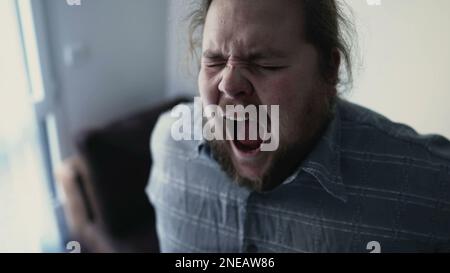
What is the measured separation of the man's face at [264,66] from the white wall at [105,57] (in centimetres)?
14

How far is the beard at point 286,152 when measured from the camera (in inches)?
21.1

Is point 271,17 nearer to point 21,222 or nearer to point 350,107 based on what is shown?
point 350,107

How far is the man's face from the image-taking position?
45cm

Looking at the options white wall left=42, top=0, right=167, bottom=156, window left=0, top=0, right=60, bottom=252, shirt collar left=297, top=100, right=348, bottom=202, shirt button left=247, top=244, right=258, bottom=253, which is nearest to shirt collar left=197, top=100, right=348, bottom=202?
shirt collar left=297, top=100, right=348, bottom=202

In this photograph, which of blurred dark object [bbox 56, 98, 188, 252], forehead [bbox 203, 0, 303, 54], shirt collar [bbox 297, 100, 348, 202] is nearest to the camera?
forehead [bbox 203, 0, 303, 54]

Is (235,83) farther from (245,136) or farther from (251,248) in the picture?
(251,248)

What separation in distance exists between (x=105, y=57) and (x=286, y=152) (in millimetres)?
574

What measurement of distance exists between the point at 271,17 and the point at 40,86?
1.48 ft

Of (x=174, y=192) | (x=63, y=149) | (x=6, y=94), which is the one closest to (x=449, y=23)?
(x=174, y=192)

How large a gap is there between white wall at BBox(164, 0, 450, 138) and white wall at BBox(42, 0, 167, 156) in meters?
0.11

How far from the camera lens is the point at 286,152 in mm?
549

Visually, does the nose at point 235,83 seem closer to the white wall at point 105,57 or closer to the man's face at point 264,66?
the man's face at point 264,66

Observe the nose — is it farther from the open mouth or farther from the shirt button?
the shirt button

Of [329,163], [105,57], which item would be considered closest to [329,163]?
[329,163]
